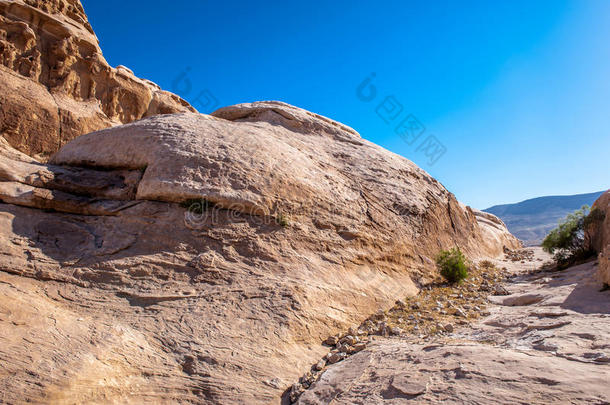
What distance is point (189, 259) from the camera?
19.5 ft

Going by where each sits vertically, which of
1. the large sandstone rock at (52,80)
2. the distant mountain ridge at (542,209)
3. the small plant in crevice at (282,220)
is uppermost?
the large sandstone rock at (52,80)

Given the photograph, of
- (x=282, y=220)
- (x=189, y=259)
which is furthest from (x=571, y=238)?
(x=189, y=259)

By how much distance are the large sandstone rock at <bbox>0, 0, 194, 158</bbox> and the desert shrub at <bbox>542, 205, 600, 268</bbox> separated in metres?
19.6

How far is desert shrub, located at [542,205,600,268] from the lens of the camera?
10.5m

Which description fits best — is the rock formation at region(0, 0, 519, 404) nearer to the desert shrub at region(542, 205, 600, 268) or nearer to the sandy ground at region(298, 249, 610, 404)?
the sandy ground at region(298, 249, 610, 404)

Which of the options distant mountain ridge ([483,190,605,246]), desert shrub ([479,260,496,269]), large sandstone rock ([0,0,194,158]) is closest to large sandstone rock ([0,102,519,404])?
desert shrub ([479,260,496,269])

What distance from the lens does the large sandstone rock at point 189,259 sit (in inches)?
157

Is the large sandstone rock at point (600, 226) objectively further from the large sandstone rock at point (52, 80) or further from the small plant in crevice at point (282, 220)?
the large sandstone rock at point (52, 80)

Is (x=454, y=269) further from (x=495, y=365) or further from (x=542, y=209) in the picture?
(x=542, y=209)

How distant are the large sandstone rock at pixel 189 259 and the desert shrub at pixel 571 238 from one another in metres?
4.04

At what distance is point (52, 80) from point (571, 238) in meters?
22.7

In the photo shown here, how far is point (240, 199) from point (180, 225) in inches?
49.1

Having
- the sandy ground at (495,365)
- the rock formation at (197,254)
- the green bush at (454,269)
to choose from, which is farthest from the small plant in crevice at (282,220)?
the green bush at (454,269)

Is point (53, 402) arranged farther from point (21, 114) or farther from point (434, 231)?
point (21, 114)
